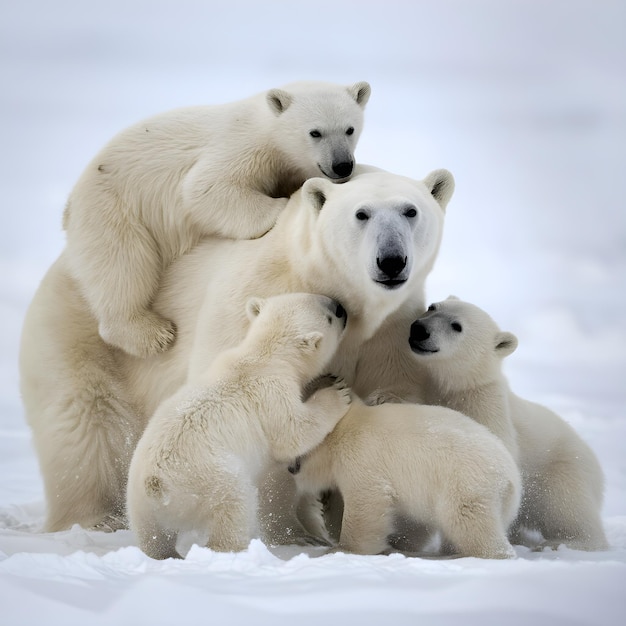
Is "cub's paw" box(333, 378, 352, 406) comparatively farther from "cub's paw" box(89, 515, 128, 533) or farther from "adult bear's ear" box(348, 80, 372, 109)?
"adult bear's ear" box(348, 80, 372, 109)

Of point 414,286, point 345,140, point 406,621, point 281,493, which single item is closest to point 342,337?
point 414,286

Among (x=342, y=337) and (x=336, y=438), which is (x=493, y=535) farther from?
(x=342, y=337)

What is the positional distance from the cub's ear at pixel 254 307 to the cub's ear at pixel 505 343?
122 centimetres

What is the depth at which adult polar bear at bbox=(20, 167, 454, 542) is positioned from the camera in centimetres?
435

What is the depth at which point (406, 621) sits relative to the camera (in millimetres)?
2691

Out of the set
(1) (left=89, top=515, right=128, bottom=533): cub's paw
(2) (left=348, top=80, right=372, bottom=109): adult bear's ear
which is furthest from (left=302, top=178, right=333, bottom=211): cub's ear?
(1) (left=89, top=515, right=128, bottom=533): cub's paw

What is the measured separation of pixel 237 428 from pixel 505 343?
1593mm

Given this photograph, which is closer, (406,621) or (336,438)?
(406,621)

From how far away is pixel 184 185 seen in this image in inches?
202

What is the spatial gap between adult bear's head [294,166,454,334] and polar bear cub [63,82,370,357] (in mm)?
457

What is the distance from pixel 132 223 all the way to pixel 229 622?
9.66 feet

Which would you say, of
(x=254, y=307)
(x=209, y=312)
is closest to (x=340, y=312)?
(x=254, y=307)

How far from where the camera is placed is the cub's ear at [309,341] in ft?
14.0

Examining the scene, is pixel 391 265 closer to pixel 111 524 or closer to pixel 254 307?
pixel 254 307
